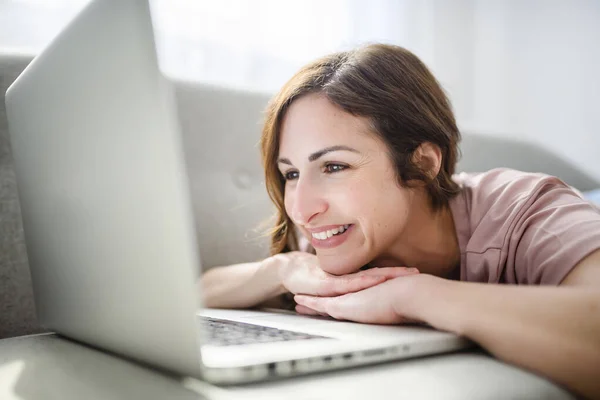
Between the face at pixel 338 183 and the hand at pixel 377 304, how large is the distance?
152mm

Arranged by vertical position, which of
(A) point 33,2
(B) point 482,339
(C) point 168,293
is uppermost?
(A) point 33,2

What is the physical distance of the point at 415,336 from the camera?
523 millimetres

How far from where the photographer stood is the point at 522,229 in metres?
0.76

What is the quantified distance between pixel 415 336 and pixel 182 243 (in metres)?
0.27

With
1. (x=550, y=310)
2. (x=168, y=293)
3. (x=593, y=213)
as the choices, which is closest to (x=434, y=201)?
(x=593, y=213)

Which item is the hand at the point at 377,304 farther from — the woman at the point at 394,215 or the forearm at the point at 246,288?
the forearm at the point at 246,288

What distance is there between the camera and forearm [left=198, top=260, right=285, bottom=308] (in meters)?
0.96

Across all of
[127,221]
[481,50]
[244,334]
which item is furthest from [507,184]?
[481,50]

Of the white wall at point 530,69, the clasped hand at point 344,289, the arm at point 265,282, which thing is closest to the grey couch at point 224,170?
the arm at point 265,282

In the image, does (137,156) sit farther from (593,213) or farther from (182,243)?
(593,213)

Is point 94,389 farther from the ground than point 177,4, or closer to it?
closer to it

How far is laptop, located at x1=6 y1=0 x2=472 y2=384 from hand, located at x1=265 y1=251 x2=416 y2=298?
0.15 meters

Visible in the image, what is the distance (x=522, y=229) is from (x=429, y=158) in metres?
0.22

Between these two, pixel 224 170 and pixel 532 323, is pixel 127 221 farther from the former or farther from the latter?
pixel 224 170
